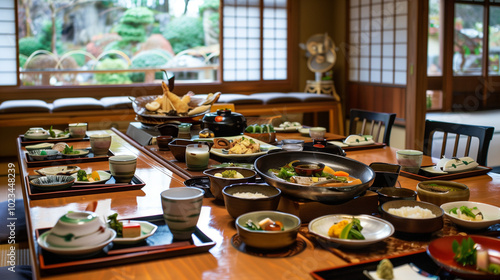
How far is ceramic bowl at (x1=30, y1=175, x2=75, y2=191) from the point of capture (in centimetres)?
167

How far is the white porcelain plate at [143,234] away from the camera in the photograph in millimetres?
1163

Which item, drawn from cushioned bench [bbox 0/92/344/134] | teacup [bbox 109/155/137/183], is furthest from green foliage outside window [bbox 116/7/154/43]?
teacup [bbox 109/155/137/183]

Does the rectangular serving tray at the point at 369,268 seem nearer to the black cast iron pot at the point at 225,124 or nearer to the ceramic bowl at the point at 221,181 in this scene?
the ceramic bowl at the point at 221,181

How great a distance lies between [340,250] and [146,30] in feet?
35.3

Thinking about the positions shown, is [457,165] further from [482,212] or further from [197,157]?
[197,157]

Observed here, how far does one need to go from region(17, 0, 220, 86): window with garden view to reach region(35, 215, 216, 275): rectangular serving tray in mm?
9127

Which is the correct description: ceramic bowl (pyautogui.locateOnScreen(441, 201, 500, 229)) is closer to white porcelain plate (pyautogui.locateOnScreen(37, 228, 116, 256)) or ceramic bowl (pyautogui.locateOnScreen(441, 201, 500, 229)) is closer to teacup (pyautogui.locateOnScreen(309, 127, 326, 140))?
white porcelain plate (pyautogui.locateOnScreen(37, 228, 116, 256))

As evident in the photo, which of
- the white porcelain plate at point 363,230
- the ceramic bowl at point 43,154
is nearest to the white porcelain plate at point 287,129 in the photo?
the ceramic bowl at point 43,154

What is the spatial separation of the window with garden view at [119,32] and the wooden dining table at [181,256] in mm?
8585

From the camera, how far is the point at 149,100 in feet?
11.3

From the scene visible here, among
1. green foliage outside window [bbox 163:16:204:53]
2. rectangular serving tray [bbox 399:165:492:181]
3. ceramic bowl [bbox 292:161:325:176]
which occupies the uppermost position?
green foliage outside window [bbox 163:16:204:53]

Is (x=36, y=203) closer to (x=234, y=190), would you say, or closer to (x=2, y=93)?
(x=234, y=190)

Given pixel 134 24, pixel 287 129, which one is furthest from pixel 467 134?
pixel 134 24

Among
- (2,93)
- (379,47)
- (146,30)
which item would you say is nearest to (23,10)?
(146,30)
